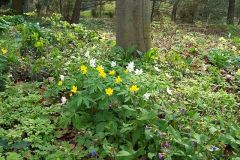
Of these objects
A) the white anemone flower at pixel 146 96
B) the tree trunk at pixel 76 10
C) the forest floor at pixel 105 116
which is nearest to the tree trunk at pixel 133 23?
the forest floor at pixel 105 116

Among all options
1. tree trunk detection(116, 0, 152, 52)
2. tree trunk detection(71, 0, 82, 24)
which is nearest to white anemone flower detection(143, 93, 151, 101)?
tree trunk detection(116, 0, 152, 52)

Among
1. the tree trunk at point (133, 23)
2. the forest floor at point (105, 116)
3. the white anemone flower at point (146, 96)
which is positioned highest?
the tree trunk at point (133, 23)

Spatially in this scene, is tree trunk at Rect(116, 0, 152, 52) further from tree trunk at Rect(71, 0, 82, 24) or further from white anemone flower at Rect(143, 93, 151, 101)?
tree trunk at Rect(71, 0, 82, 24)

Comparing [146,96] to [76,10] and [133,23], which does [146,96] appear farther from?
[76,10]

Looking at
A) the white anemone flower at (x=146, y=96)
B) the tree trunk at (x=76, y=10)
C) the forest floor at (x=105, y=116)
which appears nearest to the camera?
the forest floor at (x=105, y=116)

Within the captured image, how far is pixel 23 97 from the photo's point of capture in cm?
424

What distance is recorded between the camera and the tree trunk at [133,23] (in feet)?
18.5

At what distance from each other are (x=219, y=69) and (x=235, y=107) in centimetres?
148

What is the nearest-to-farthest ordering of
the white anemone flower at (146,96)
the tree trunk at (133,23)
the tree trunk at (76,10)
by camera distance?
the white anemone flower at (146,96), the tree trunk at (133,23), the tree trunk at (76,10)

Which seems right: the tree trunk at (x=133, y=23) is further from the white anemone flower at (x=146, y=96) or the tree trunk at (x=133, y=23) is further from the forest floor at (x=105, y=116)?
the white anemone flower at (x=146, y=96)

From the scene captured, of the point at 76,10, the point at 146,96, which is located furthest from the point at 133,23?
the point at 76,10

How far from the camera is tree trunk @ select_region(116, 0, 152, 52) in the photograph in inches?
222

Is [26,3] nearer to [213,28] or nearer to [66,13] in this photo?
[66,13]

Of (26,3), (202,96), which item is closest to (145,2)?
(202,96)
